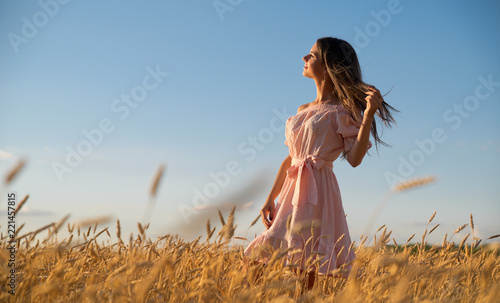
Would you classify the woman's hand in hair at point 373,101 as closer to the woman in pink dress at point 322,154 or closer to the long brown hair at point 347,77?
the woman in pink dress at point 322,154

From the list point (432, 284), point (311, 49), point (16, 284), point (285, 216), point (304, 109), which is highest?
point (311, 49)

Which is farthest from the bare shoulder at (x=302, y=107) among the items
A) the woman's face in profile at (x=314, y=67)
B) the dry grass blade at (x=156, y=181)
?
the dry grass blade at (x=156, y=181)

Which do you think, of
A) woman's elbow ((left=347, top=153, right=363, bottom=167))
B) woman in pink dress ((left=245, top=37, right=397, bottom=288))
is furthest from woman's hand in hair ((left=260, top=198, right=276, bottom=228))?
woman's elbow ((left=347, top=153, right=363, bottom=167))

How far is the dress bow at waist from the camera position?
9.34 feet

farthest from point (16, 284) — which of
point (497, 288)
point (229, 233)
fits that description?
point (497, 288)

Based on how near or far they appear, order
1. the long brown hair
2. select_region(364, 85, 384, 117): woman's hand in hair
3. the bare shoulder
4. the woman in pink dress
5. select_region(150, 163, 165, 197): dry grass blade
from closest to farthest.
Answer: select_region(150, 163, 165, 197): dry grass blade, select_region(364, 85, 384, 117): woman's hand in hair, the woman in pink dress, the long brown hair, the bare shoulder

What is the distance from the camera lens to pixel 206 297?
1807 millimetres

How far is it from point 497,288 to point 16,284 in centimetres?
196

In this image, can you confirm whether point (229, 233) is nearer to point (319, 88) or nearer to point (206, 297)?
point (206, 297)

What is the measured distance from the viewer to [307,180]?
9.53 feet

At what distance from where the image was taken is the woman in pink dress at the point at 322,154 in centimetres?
275

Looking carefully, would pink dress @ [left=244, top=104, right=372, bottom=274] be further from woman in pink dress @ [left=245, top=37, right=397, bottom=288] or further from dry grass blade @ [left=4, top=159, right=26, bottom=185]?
dry grass blade @ [left=4, top=159, right=26, bottom=185]

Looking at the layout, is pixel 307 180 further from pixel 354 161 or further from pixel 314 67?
pixel 314 67

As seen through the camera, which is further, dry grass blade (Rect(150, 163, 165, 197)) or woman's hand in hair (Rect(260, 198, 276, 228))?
woman's hand in hair (Rect(260, 198, 276, 228))
